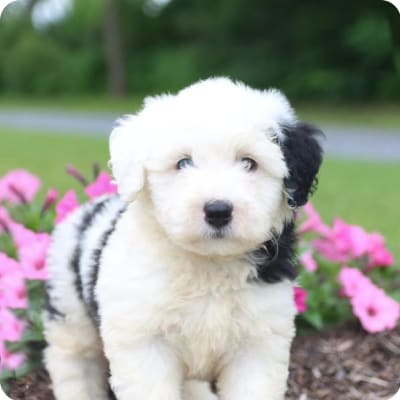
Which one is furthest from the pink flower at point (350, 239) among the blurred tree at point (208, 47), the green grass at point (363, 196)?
the blurred tree at point (208, 47)

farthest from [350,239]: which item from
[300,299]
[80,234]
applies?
[80,234]

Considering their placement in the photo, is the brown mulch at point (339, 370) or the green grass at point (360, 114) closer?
the brown mulch at point (339, 370)

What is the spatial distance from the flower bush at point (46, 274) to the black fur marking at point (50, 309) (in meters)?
0.21

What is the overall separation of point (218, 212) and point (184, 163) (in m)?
0.36

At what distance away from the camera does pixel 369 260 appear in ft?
18.2

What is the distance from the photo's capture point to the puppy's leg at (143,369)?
3338 millimetres

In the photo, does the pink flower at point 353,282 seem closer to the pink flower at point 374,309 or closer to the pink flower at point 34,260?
the pink flower at point 374,309

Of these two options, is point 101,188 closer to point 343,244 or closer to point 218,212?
point 343,244

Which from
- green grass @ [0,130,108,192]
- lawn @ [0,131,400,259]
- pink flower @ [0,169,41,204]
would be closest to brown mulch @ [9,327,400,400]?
pink flower @ [0,169,41,204]

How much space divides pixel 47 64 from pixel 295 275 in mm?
7522

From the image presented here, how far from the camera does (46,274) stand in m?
4.37

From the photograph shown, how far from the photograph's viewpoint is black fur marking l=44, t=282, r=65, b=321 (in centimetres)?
407

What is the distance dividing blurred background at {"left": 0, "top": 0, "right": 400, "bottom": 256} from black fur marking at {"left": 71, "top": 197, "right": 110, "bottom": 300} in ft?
12.4

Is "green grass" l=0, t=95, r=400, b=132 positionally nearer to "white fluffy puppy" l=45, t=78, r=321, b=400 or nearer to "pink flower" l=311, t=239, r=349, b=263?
"pink flower" l=311, t=239, r=349, b=263
